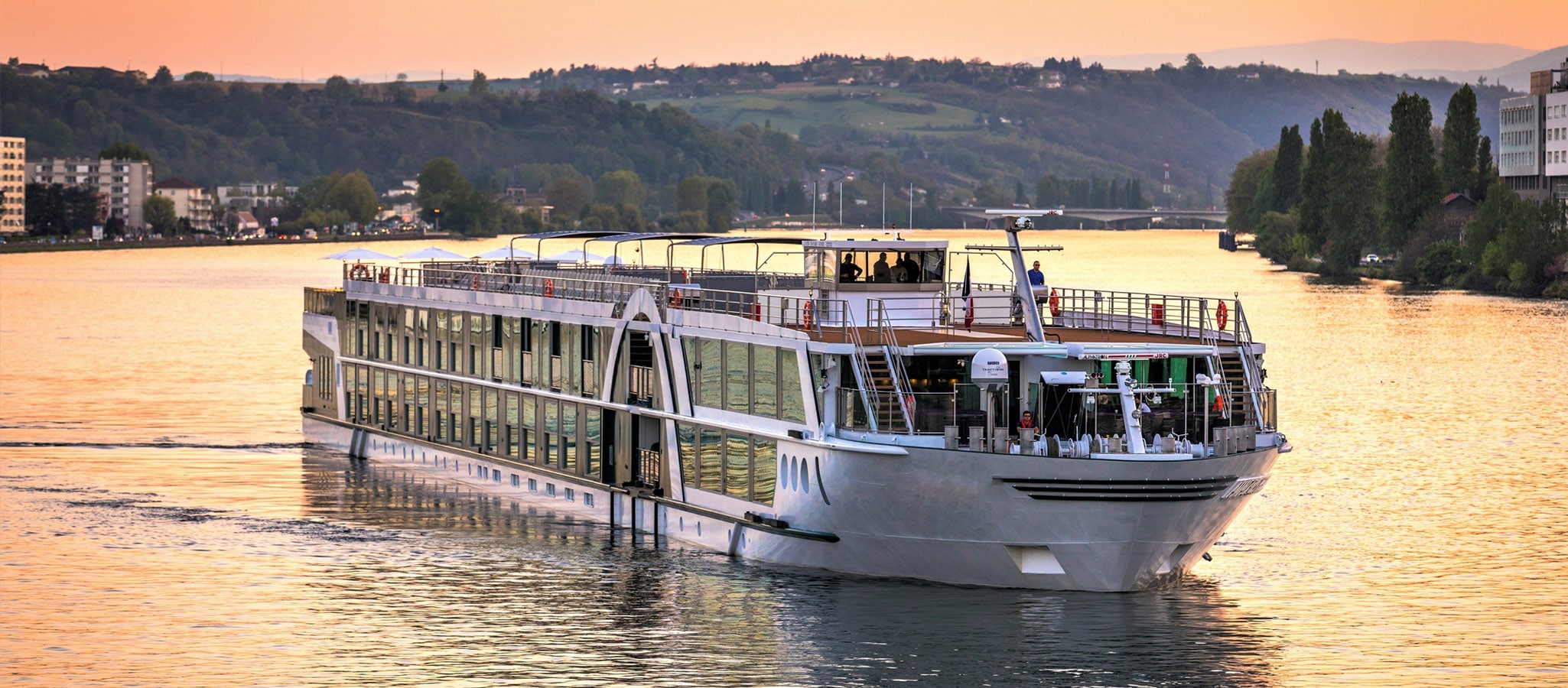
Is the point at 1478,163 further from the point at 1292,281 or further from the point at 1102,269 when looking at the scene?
the point at 1102,269

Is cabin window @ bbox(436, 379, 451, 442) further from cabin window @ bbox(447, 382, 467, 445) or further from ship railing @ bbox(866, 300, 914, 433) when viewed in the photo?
ship railing @ bbox(866, 300, 914, 433)

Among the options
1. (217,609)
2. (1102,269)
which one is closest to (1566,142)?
(1102,269)

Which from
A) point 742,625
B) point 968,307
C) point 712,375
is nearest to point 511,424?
point 712,375

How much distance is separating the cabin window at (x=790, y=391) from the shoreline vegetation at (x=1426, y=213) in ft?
341

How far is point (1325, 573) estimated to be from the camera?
35.7m

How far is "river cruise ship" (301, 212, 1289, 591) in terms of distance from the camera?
30.3 meters

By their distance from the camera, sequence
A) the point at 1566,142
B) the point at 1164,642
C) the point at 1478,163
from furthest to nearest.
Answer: the point at 1566,142, the point at 1478,163, the point at 1164,642

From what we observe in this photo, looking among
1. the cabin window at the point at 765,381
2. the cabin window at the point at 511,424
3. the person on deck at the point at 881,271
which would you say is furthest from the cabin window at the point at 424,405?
the cabin window at the point at 765,381

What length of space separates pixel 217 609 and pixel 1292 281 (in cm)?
12966

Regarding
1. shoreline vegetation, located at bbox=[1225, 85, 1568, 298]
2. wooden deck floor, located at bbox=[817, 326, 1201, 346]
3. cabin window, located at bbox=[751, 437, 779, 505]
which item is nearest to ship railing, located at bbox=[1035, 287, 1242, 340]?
wooden deck floor, located at bbox=[817, 326, 1201, 346]

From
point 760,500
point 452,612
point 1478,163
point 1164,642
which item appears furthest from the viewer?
point 1478,163

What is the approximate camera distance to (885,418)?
103ft

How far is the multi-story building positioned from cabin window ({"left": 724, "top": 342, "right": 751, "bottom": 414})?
452ft

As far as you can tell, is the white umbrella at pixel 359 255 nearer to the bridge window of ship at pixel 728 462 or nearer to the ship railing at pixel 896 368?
the bridge window of ship at pixel 728 462
